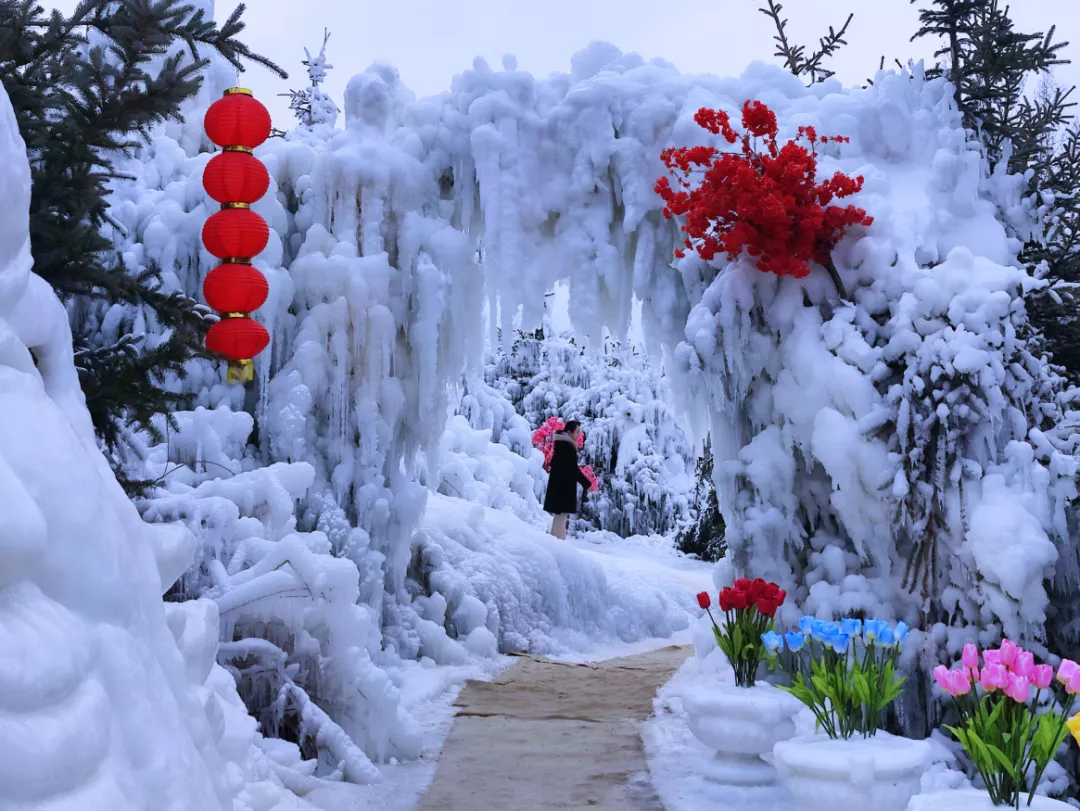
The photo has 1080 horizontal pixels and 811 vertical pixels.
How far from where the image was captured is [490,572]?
8.62 meters

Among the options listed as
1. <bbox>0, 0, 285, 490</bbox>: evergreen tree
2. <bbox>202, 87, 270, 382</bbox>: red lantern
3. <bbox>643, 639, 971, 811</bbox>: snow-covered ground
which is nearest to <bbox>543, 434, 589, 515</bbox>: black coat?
<bbox>643, 639, 971, 811</bbox>: snow-covered ground

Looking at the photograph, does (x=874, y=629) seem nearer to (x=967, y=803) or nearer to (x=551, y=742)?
(x=967, y=803)

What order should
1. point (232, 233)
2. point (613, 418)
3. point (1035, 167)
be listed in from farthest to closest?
point (613, 418)
point (1035, 167)
point (232, 233)

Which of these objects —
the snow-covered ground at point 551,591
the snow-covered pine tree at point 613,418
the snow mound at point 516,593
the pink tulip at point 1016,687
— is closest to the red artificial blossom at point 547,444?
the snow-covered pine tree at point 613,418

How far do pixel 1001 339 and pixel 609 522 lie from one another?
11090 mm

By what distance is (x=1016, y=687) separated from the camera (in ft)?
Answer: 8.61

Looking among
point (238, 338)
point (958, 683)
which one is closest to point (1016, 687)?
point (958, 683)

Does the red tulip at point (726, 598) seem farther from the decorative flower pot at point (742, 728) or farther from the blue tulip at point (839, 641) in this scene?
the blue tulip at point (839, 641)

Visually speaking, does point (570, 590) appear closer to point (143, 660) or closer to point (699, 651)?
point (699, 651)

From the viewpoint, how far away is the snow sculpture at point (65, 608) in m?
1.47

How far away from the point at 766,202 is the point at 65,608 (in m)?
4.00

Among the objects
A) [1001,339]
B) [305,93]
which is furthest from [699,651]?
[305,93]

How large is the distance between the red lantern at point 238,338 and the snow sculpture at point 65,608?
8.93 feet

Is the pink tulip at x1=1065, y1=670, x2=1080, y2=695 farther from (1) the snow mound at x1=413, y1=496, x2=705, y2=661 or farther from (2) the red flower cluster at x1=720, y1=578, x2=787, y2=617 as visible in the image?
(1) the snow mound at x1=413, y1=496, x2=705, y2=661
